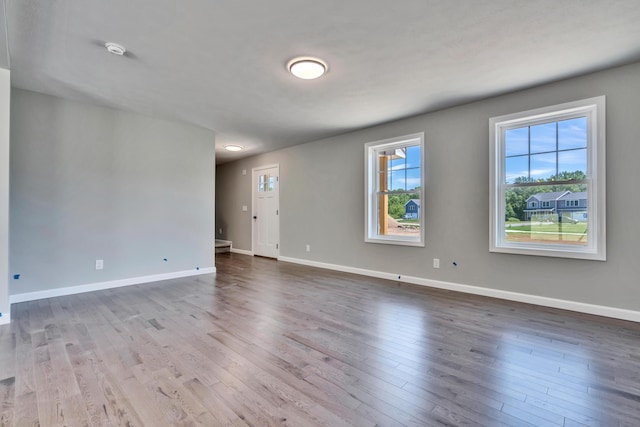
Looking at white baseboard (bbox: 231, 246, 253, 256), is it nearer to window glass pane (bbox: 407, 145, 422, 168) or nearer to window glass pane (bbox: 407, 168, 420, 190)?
window glass pane (bbox: 407, 168, 420, 190)

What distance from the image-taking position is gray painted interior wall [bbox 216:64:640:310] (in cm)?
288

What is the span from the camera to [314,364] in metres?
2.04

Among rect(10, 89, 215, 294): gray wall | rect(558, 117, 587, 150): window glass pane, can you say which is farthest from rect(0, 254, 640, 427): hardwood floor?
rect(558, 117, 587, 150): window glass pane

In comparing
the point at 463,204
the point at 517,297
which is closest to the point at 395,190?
the point at 463,204

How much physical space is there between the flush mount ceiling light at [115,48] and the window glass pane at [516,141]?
4.12m

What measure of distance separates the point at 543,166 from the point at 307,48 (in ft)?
9.53

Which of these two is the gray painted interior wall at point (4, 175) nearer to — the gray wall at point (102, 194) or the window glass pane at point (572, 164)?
the gray wall at point (102, 194)

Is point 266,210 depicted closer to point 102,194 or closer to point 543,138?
point 102,194

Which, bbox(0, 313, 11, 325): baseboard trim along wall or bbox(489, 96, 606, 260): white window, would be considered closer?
bbox(0, 313, 11, 325): baseboard trim along wall

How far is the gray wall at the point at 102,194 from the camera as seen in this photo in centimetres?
350

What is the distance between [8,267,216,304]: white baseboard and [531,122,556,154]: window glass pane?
16.4 ft

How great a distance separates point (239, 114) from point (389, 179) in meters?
2.50

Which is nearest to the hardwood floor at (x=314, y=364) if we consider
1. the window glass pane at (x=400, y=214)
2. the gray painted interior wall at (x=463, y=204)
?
the gray painted interior wall at (x=463, y=204)

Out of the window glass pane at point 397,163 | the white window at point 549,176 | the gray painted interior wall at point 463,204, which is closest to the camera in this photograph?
the gray painted interior wall at point 463,204
